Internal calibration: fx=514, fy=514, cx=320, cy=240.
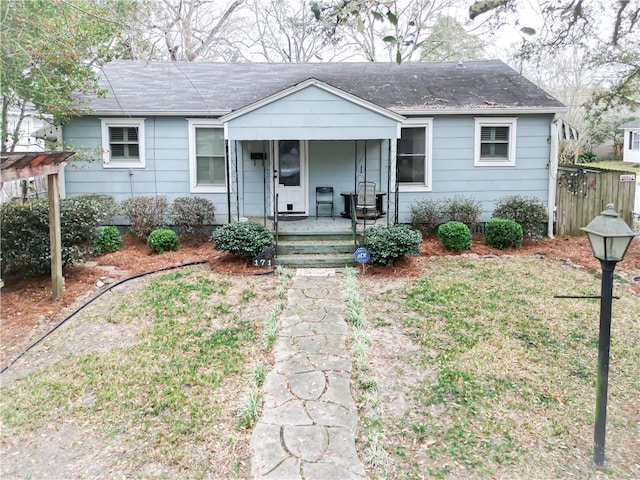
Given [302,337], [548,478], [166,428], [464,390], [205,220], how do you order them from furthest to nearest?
1. [205,220]
2. [302,337]
3. [464,390]
4. [166,428]
5. [548,478]

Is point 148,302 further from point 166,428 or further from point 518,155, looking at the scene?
point 518,155

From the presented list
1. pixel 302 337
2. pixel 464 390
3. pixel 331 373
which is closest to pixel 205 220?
pixel 302 337

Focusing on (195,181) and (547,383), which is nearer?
(547,383)

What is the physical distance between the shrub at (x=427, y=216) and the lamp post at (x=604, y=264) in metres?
7.18

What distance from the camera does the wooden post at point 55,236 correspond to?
6.85 meters

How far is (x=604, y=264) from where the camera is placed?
3549 mm

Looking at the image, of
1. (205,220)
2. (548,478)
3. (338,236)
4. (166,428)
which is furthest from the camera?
(205,220)

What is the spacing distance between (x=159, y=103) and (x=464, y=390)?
29.5 feet

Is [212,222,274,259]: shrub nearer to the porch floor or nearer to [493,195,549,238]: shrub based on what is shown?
the porch floor

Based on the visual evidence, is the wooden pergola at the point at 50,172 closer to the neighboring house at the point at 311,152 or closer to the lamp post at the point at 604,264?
the neighboring house at the point at 311,152

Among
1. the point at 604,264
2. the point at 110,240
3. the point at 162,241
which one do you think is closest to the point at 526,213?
the point at 162,241

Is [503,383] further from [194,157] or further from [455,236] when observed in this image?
[194,157]

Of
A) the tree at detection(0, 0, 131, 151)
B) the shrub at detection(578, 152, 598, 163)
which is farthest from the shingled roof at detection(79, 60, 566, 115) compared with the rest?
the shrub at detection(578, 152, 598, 163)

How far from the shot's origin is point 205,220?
10633 mm
